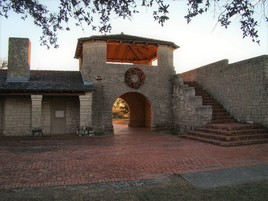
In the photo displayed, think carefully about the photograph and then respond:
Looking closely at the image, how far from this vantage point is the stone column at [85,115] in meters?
15.5

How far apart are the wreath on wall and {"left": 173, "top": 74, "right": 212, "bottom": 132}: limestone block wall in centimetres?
221

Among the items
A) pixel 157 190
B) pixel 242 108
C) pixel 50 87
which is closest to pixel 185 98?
pixel 242 108

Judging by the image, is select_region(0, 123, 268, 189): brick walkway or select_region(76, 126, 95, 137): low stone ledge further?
select_region(76, 126, 95, 137): low stone ledge

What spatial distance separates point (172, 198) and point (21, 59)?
13.9 m

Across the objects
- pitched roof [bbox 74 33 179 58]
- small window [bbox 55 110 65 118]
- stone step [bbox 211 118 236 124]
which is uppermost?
pitched roof [bbox 74 33 179 58]

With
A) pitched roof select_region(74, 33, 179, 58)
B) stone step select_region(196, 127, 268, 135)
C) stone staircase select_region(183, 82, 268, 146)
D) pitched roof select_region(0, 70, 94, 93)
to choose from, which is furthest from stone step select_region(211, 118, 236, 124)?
pitched roof select_region(0, 70, 94, 93)

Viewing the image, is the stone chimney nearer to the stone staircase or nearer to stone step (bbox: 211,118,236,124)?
the stone staircase

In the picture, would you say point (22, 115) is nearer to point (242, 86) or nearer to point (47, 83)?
point (47, 83)

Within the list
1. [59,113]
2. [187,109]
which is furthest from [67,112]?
[187,109]

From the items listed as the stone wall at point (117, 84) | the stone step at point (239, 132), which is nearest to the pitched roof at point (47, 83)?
the stone wall at point (117, 84)

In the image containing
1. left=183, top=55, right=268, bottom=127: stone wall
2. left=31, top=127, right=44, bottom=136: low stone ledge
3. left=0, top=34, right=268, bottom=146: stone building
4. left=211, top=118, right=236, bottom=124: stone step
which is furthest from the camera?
left=31, top=127, right=44, bottom=136: low stone ledge

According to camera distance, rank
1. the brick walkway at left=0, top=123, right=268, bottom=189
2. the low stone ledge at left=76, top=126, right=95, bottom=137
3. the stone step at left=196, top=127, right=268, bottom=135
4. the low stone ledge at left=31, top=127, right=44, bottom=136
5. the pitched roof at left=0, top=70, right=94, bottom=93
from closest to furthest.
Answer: the brick walkway at left=0, top=123, right=268, bottom=189 < the stone step at left=196, top=127, right=268, bottom=135 < the pitched roof at left=0, top=70, right=94, bottom=93 < the low stone ledge at left=31, top=127, right=44, bottom=136 < the low stone ledge at left=76, top=126, right=95, bottom=137

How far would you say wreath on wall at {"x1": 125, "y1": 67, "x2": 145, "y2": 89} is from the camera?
16.9 meters

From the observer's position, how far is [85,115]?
1555cm
